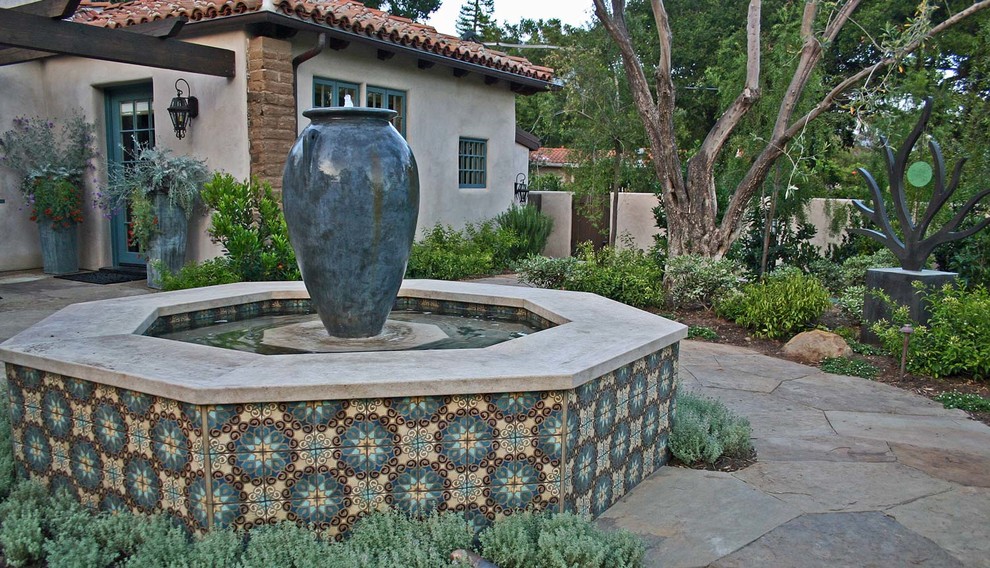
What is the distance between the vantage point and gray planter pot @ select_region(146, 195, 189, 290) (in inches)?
360

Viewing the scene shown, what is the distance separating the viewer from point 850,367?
6379 millimetres

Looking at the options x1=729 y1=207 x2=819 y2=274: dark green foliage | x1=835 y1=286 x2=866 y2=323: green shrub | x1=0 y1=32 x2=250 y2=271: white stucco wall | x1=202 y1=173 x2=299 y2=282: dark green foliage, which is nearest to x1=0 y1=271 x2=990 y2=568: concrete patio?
x1=835 y1=286 x2=866 y2=323: green shrub

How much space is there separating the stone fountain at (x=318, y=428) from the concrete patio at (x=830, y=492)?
0.45m

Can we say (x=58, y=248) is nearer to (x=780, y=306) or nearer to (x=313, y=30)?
(x=313, y=30)

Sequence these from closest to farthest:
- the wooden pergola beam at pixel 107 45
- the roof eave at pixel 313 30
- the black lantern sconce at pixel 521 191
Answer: the wooden pergola beam at pixel 107 45 < the roof eave at pixel 313 30 < the black lantern sconce at pixel 521 191

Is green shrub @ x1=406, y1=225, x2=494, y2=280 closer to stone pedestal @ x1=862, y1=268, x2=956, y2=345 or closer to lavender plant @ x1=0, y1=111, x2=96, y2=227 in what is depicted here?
lavender plant @ x1=0, y1=111, x2=96, y2=227

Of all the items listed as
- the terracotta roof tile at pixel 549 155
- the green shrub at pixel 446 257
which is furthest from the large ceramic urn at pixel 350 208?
the terracotta roof tile at pixel 549 155

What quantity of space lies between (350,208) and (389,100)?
7572 millimetres

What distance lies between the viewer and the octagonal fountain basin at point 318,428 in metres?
2.84

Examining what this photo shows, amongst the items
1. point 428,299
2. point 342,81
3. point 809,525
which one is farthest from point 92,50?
point 809,525

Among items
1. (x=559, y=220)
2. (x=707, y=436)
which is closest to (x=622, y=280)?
(x=707, y=436)

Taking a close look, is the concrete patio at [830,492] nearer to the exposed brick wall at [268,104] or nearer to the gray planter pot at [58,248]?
the exposed brick wall at [268,104]

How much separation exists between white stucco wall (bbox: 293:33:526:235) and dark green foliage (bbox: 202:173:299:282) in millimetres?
1559

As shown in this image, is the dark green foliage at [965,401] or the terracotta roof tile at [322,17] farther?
the terracotta roof tile at [322,17]
